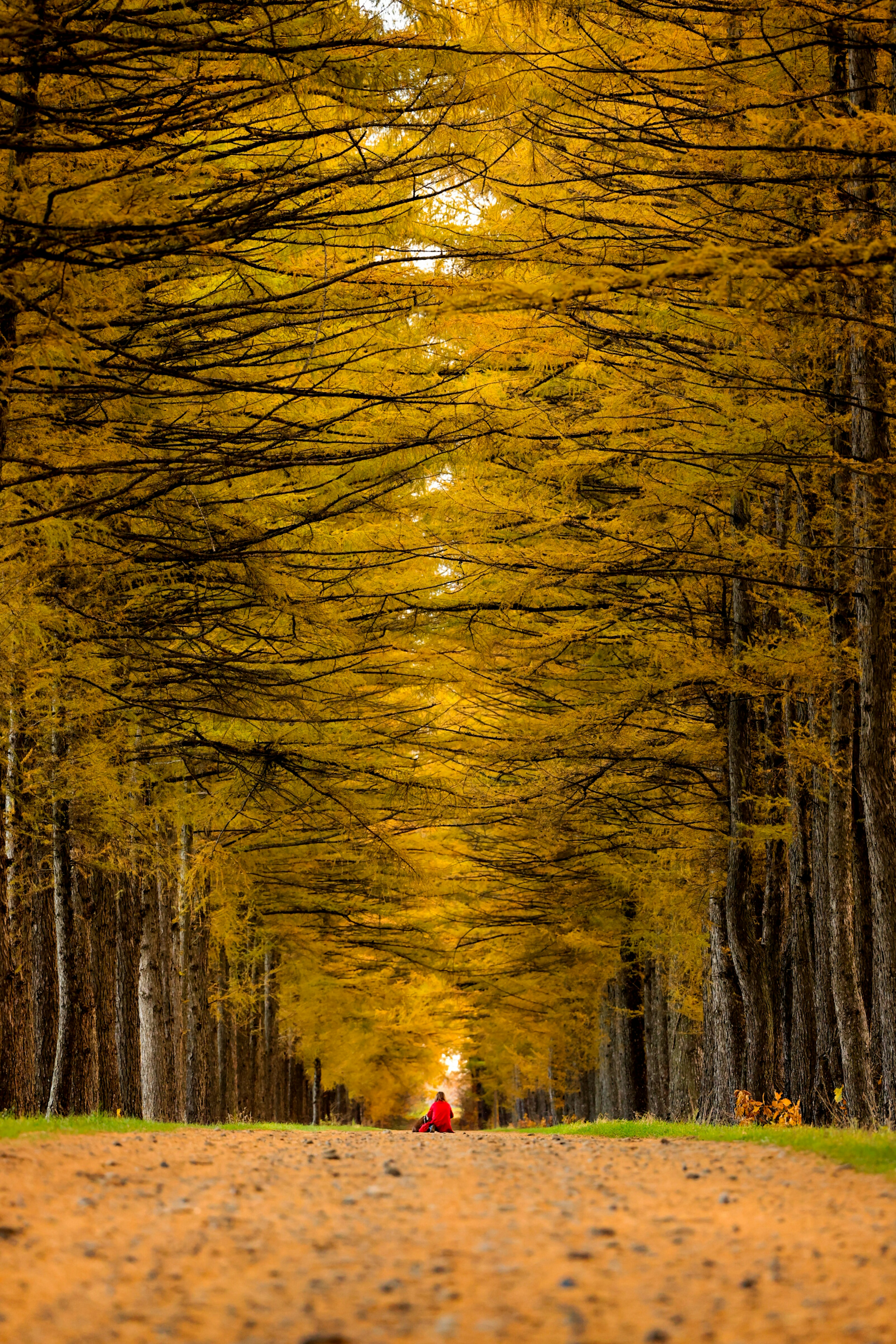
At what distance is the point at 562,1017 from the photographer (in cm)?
2939

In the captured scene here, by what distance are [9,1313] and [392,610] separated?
10.3 m

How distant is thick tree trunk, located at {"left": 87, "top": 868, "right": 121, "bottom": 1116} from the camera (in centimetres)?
1424

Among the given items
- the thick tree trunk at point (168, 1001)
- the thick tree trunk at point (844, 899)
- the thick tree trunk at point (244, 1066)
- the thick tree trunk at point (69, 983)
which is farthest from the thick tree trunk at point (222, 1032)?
the thick tree trunk at point (844, 899)

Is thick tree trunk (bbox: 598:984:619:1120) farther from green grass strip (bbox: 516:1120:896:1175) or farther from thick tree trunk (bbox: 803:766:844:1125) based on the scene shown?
green grass strip (bbox: 516:1120:896:1175)

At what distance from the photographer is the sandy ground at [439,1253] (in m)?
3.84

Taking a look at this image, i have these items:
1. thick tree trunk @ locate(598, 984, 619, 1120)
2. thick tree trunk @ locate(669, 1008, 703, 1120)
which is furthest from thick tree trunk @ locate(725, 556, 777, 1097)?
thick tree trunk @ locate(598, 984, 619, 1120)

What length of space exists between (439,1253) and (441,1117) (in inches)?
546

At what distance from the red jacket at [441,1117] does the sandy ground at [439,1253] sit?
10.8 meters

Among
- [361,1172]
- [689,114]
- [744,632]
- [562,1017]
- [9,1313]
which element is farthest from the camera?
[562,1017]

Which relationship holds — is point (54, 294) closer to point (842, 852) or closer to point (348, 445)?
point (348, 445)

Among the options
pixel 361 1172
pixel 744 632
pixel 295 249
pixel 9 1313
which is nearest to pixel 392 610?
pixel 295 249

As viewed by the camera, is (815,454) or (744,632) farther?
(744,632)

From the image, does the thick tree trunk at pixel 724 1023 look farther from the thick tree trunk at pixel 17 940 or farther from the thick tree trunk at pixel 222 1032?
the thick tree trunk at pixel 222 1032

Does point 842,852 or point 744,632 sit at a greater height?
point 744,632
